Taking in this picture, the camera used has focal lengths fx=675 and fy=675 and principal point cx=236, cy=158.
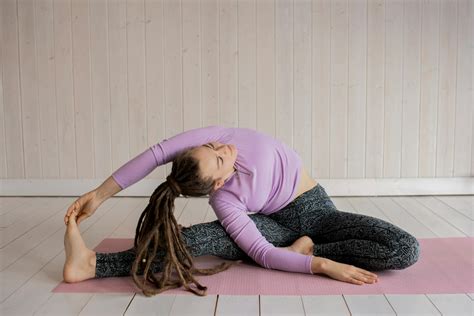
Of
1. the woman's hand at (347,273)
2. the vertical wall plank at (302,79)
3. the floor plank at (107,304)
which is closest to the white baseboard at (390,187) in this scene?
the vertical wall plank at (302,79)

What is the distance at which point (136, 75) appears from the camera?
4238mm

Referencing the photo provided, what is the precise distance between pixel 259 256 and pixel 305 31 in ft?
6.75

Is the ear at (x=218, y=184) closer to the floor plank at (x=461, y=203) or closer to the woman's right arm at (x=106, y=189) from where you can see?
the woman's right arm at (x=106, y=189)

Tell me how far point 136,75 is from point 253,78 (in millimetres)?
735

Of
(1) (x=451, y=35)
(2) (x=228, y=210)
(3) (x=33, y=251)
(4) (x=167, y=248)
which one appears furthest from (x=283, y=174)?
(1) (x=451, y=35)

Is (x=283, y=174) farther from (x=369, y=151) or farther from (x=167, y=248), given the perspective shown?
(x=369, y=151)

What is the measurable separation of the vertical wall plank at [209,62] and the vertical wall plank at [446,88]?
4.59 ft

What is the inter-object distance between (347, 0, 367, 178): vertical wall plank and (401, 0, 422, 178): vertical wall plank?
0.83 feet

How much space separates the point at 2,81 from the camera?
4309mm

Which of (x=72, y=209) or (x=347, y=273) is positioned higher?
(x=72, y=209)

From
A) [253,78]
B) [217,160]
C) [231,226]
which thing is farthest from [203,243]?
[253,78]

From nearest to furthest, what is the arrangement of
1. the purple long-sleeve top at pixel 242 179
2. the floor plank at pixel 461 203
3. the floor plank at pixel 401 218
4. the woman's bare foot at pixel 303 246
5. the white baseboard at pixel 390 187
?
the purple long-sleeve top at pixel 242 179 → the woman's bare foot at pixel 303 246 → the floor plank at pixel 401 218 → the floor plank at pixel 461 203 → the white baseboard at pixel 390 187

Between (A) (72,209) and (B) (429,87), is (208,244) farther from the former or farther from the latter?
(B) (429,87)

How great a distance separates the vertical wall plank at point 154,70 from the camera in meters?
4.20
